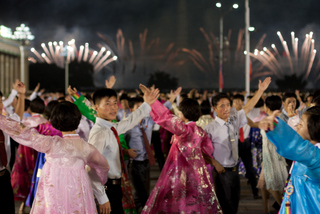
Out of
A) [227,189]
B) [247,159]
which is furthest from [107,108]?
[247,159]

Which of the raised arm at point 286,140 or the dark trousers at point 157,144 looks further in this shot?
the dark trousers at point 157,144

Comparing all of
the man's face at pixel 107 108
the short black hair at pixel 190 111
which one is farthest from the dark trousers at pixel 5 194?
the short black hair at pixel 190 111

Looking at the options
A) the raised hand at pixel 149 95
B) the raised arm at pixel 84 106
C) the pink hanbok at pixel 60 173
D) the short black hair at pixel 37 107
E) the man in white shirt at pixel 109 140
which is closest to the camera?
the pink hanbok at pixel 60 173

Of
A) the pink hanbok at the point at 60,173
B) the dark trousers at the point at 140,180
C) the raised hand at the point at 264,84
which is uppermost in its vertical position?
the raised hand at the point at 264,84

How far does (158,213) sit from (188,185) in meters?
0.42

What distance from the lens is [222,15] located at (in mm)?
22484

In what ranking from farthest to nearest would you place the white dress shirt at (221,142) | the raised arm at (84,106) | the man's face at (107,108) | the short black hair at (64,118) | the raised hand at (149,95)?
1. the white dress shirt at (221,142)
2. the raised arm at (84,106)
3. the raised hand at (149,95)
4. the man's face at (107,108)
5. the short black hair at (64,118)

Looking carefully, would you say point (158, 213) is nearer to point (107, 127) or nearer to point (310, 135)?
point (107, 127)

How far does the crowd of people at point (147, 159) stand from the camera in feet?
9.64

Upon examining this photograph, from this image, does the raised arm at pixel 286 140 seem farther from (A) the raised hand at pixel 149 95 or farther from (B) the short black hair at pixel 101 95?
(B) the short black hair at pixel 101 95

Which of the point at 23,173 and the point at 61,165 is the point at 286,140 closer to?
the point at 61,165

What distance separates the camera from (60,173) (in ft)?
10.2

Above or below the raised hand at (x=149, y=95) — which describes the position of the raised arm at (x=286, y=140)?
below

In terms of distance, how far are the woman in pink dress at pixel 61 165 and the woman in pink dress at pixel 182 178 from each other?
984mm
